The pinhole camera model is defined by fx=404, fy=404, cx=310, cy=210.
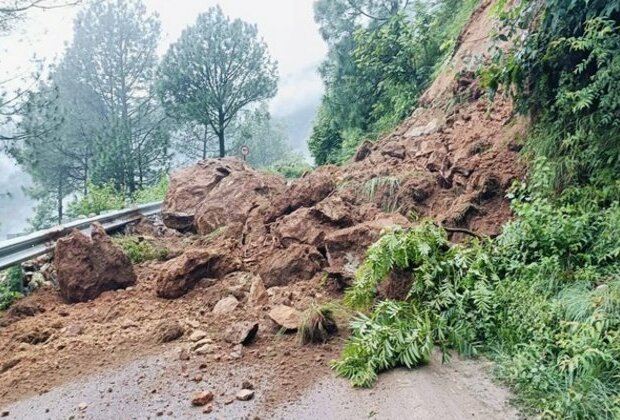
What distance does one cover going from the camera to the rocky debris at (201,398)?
2080 mm

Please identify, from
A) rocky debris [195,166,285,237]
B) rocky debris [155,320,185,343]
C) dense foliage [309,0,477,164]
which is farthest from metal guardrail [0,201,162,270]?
dense foliage [309,0,477,164]

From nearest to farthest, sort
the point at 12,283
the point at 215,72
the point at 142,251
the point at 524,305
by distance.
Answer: the point at 524,305 < the point at 12,283 < the point at 142,251 < the point at 215,72

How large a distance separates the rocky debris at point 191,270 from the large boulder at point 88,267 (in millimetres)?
536

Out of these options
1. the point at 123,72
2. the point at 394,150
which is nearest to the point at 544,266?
the point at 394,150

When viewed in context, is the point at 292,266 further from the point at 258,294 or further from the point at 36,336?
the point at 36,336

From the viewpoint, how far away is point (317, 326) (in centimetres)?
275

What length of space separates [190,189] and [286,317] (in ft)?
17.1

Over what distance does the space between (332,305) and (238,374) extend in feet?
3.08

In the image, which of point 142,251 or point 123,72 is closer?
point 142,251

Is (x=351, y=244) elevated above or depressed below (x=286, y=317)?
above

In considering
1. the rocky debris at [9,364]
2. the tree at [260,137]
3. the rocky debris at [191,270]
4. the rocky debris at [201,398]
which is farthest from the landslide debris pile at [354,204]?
the tree at [260,137]

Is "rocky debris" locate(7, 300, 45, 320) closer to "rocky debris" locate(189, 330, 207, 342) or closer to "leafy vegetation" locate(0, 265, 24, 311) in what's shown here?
"leafy vegetation" locate(0, 265, 24, 311)

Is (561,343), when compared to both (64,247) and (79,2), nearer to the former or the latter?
(64,247)

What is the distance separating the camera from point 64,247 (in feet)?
12.7
